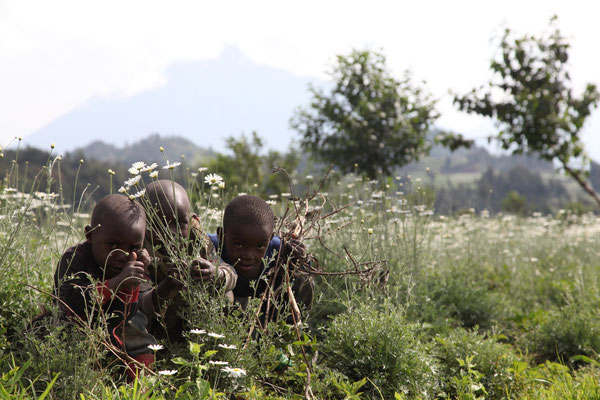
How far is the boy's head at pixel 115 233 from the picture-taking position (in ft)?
8.53

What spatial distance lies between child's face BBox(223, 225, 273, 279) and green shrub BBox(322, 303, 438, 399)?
0.63 meters

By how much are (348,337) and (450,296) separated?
2.00 metres

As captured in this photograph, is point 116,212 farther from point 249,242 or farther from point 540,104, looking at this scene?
point 540,104

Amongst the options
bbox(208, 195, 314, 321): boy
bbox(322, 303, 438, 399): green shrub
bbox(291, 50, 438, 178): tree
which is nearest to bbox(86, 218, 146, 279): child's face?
bbox(208, 195, 314, 321): boy

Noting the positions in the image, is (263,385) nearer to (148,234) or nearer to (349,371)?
(349,371)

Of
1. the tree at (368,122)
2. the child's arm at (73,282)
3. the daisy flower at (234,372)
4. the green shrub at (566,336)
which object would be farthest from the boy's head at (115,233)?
the tree at (368,122)

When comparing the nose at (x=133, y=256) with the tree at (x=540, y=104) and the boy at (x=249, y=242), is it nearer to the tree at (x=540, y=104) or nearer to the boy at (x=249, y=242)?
the boy at (x=249, y=242)

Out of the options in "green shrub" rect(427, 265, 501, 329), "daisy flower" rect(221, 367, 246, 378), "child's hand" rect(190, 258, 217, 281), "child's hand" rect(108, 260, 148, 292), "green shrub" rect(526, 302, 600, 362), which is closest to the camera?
"daisy flower" rect(221, 367, 246, 378)

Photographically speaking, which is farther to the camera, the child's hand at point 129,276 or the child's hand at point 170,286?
the child's hand at point 170,286

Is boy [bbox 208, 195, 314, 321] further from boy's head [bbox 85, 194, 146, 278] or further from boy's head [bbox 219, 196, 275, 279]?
boy's head [bbox 85, 194, 146, 278]

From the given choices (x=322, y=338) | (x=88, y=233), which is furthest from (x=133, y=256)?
(x=322, y=338)

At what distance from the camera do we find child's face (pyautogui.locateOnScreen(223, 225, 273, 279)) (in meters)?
2.88

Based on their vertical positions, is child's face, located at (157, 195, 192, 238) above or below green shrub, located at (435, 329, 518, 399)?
above

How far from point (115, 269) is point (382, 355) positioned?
1536 millimetres
